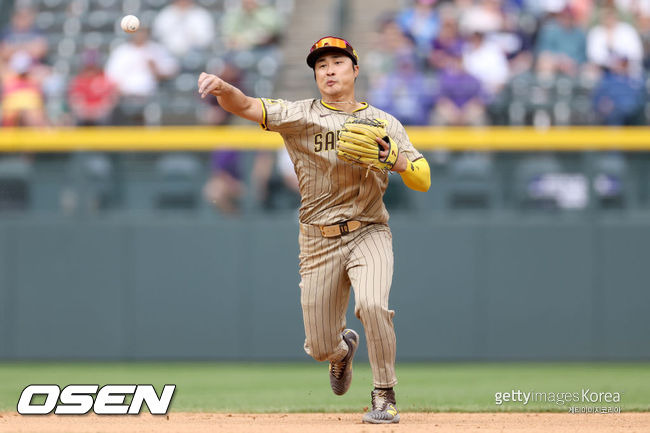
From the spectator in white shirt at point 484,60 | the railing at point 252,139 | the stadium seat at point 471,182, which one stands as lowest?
the stadium seat at point 471,182

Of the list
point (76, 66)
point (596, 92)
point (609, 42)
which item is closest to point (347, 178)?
point (596, 92)

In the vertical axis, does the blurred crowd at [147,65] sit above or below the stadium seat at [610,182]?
above

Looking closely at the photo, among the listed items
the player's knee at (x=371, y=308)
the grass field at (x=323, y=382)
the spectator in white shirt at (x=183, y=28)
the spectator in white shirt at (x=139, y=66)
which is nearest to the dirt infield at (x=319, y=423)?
the grass field at (x=323, y=382)

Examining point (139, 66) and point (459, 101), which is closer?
point (459, 101)

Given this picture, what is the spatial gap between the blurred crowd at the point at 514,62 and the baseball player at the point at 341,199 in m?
4.99

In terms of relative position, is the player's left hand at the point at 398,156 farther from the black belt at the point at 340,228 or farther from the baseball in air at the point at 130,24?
the baseball in air at the point at 130,24

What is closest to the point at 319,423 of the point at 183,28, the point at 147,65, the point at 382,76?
the point at 382,76

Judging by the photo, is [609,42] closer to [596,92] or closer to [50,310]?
[596,92]

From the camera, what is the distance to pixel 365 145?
5.30 m

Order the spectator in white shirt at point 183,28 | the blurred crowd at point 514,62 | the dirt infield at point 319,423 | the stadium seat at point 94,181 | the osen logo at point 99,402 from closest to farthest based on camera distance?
the dirt infield at point 319,423
the osen logo at point 99,402
the blurred crowd at point 514,62
the stadium seat at point 94,181
the spectator in white shirt at point 183,28

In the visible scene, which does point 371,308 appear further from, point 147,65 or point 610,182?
point 147,65

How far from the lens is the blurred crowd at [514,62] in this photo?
417 inches

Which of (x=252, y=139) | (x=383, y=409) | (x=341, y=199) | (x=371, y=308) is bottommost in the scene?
(x=383, y=409)

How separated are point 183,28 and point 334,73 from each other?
685cm
